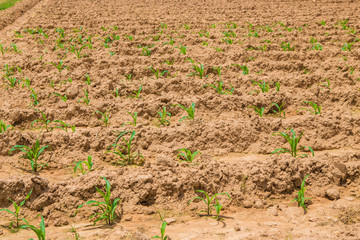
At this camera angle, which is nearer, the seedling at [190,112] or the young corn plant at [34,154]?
the young corn plant at [34,154]

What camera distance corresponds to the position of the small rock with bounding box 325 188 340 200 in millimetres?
2266

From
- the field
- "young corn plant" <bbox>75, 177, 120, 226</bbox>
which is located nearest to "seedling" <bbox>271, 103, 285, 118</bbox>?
the field

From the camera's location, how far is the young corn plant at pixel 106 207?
2.06 m

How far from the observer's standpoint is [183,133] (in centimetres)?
301

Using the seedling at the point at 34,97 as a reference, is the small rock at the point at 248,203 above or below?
below

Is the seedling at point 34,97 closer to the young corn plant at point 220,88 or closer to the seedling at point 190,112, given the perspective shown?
the seedling at point 190,112

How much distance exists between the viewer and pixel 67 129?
10.5ft

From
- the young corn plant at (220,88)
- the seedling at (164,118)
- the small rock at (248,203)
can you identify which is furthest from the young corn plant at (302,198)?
the young corn plant at (220,88)

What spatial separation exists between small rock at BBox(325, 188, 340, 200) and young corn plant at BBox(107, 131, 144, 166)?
1.56m

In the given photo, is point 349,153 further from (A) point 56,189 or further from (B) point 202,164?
→ (A) point 56,189

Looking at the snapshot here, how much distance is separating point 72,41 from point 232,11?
14.6ft

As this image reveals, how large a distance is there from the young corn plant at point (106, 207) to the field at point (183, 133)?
13mm

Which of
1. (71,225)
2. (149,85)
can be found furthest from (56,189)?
(149,85)

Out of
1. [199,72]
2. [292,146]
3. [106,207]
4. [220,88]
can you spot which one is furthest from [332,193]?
[199,72]
